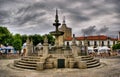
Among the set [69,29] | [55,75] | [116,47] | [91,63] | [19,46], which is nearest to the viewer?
[55,75]

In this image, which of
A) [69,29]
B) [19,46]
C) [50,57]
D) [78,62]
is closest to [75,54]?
[78,62]

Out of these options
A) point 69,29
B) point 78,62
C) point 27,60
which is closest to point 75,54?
point 78,62

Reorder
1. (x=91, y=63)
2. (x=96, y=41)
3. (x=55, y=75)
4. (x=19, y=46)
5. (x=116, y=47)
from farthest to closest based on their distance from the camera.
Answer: (x=96, y=41) < (x=116, y=47) < (x=19, y=46) < (x=91, y=63) < (x=55, y=75)

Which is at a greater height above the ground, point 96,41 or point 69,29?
point 69,29

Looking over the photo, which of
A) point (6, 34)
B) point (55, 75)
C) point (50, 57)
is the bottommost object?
point (55, 75)

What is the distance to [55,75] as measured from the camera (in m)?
15.8

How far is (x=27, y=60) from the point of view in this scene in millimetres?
22016

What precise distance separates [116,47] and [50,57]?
138 ft

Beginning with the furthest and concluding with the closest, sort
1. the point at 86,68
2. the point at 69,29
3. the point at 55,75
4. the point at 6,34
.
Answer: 1. the point at 69,29
2. the point at 6,34
3. the point at 86,68
4. the point at 55,75

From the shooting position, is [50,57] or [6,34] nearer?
[50,57]

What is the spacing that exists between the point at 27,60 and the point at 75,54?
565 centimetres

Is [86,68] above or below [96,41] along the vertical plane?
below

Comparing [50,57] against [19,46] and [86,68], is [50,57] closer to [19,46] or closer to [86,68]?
[86,68]

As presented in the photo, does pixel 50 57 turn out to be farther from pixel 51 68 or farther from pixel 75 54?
pixel 75 54
